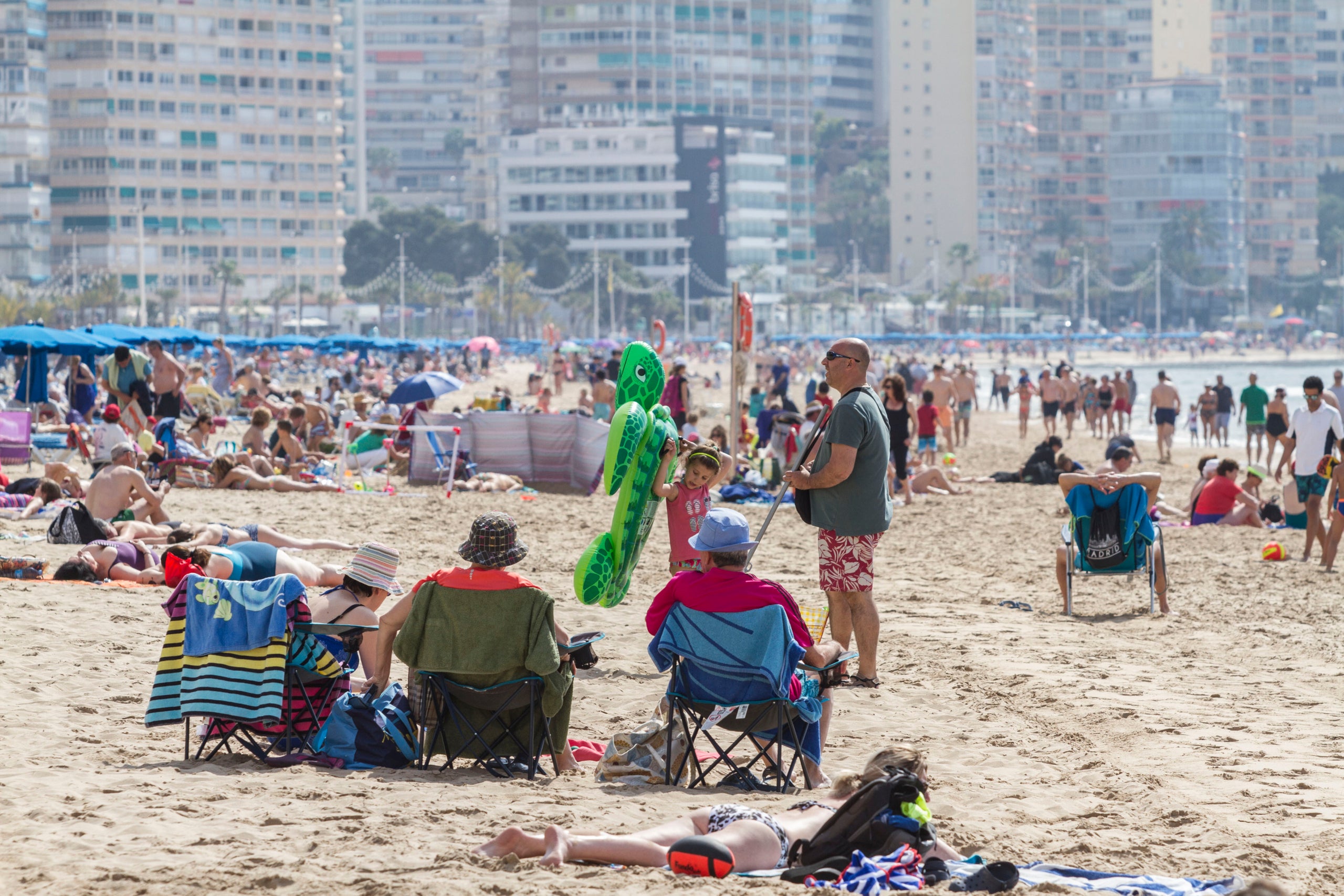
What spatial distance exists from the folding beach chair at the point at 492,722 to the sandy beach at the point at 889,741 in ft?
0.33

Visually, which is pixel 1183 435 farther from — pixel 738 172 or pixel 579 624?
pixel 738 172

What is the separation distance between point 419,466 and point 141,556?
6.63 meters

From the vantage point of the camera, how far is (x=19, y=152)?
8794 cm

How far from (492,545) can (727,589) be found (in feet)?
2.53

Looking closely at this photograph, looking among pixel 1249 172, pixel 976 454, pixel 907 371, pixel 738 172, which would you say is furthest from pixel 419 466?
pixel 1249 172

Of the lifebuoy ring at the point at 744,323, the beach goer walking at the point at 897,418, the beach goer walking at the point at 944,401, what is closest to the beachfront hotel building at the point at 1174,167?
the beach goer walking at the point at 944,401

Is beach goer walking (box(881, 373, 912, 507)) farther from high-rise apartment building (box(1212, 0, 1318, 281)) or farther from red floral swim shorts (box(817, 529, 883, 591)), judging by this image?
high-rise apartment building (box(1212, 0, 1318, 281))

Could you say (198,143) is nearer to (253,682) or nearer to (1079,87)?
(1079,87)

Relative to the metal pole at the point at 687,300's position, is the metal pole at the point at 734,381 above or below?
below

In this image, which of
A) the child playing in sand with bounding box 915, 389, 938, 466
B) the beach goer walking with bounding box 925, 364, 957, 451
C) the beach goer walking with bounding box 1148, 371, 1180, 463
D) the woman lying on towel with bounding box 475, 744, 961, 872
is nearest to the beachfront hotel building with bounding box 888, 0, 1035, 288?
the beach goer walking with bounding box 925, 364, 957, 451

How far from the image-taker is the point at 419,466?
1578cm

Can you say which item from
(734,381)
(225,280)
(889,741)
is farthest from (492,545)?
(225,280)

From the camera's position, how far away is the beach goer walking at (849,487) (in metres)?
6.36

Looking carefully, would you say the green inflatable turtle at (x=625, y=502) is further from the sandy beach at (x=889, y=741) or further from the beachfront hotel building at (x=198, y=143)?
the beachfront hotel building at (x=198, y=143)
